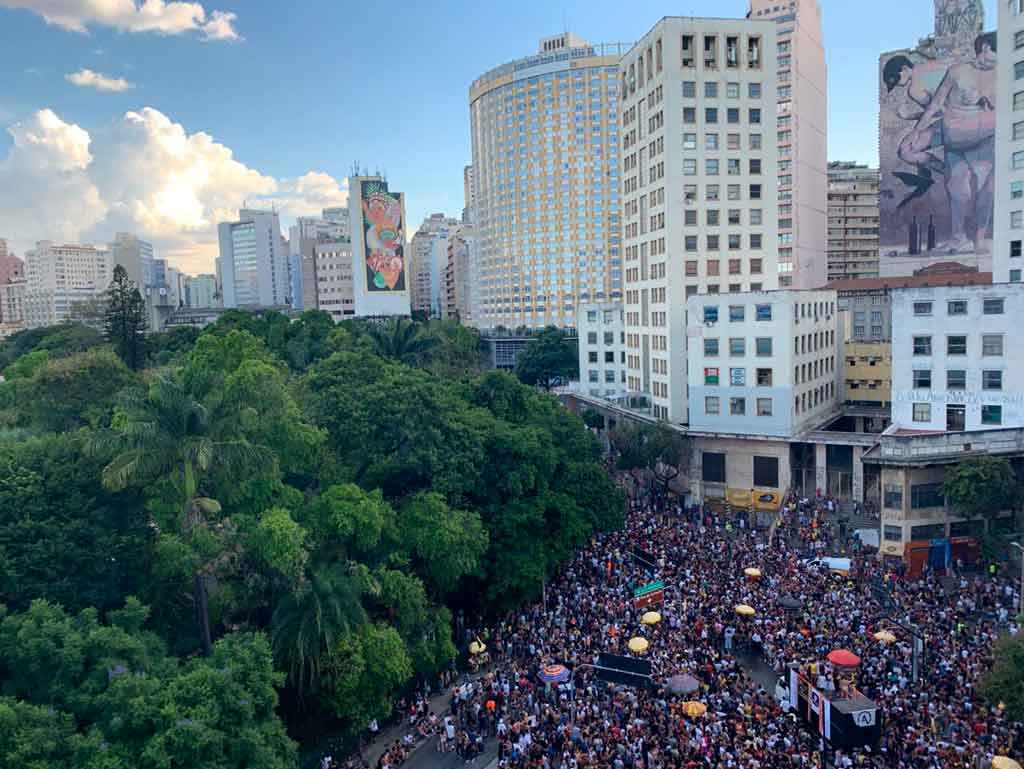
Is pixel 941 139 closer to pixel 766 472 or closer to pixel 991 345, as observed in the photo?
pixel 991 345

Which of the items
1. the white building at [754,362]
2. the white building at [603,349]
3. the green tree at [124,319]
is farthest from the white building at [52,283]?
the white building at [754,362]

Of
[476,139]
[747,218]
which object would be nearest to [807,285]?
[747,218]

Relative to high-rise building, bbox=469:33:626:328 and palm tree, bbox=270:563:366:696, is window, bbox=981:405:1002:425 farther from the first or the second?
high-rise building, bbox=469:33:626:328

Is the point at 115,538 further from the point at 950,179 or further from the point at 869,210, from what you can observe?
the point at 869,210

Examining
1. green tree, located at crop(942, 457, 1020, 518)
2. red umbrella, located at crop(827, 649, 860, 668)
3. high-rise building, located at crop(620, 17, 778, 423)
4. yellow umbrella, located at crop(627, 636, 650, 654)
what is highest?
high-rise building, located at crop(620, 17, 778, 423)

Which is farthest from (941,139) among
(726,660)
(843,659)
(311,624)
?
(311,624)

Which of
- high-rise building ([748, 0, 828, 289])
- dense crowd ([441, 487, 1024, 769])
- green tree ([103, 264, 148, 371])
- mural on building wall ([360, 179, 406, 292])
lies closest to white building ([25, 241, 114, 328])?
mural on building wall ([360, 179, 406, 292])

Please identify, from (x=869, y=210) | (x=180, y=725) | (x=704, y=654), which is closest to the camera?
(x=180, y=725)
